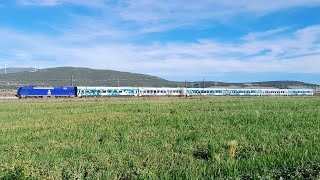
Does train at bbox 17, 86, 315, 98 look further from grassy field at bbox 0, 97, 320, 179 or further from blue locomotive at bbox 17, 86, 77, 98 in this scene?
grassy field at bbox 0, 97, 320, 179

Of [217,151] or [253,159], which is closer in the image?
[253,159]

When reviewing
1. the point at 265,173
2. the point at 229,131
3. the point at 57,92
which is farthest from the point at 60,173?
the point at 57,92

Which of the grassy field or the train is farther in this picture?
the train

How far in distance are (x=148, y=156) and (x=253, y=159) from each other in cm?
306

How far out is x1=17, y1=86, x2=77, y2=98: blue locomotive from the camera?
78.2 metres

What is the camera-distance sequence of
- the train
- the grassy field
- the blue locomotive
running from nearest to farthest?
the grassy field → the blue locomotive → the train

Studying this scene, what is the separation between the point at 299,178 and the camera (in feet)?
24.9

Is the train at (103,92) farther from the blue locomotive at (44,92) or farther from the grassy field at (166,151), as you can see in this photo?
the grassy field at (166,151)

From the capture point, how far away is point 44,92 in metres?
80.6

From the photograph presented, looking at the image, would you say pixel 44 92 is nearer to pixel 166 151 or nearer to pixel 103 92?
pixel 103 92

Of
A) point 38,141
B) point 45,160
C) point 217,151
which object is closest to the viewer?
point 45,160

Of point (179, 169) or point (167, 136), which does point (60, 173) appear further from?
point (167, 136)

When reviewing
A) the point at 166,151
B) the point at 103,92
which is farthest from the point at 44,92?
the point at 166,151

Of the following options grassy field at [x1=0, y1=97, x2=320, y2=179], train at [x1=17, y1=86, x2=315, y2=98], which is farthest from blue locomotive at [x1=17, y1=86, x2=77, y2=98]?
grassy field at [x1=0, y1=97, x2=320, y2=179]
